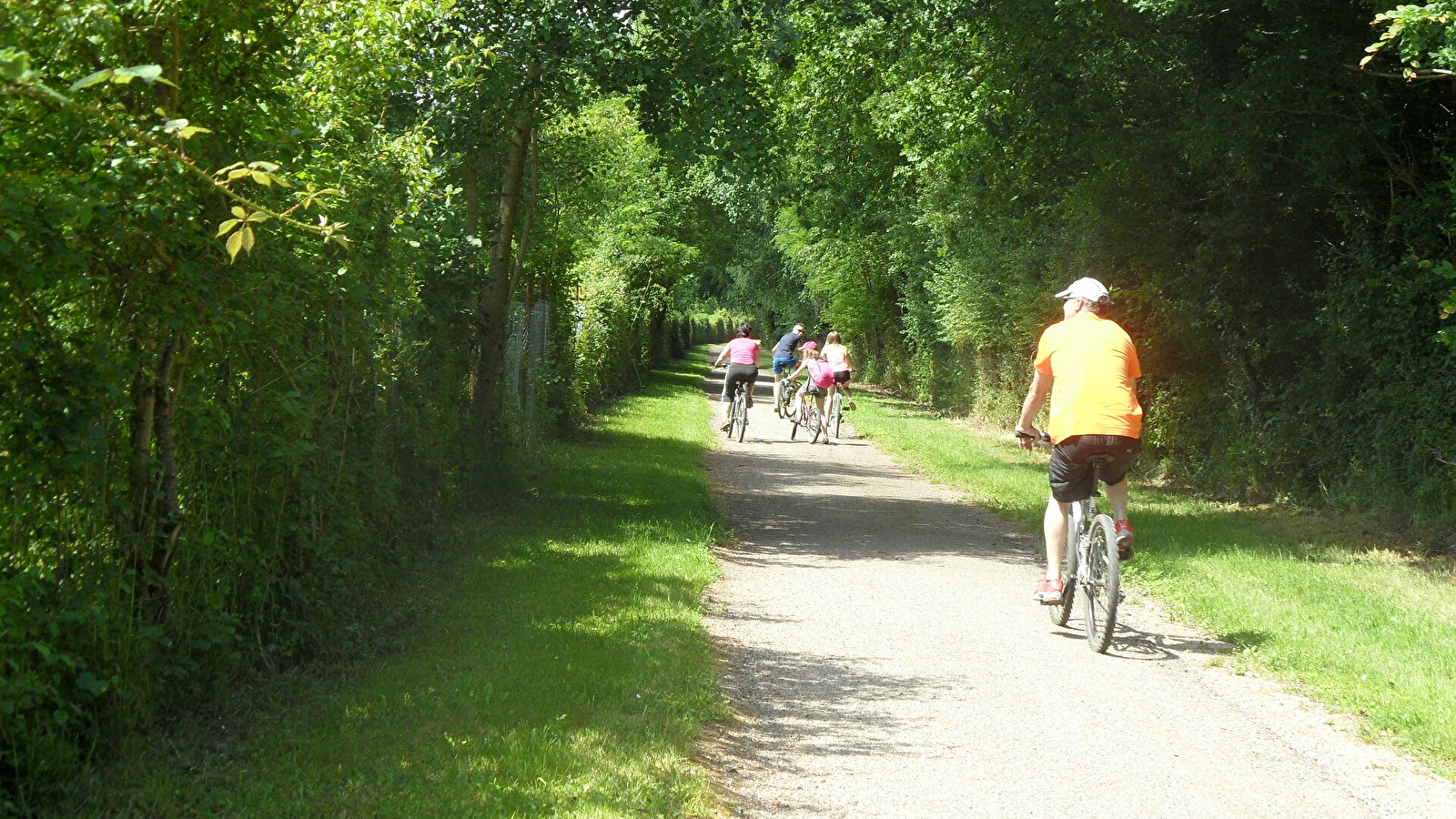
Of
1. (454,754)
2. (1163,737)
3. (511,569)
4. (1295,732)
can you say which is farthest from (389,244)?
(1295,732)

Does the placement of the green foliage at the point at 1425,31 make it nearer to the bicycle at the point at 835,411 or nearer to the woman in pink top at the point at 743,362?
the woman in pink top at the point at 743,362

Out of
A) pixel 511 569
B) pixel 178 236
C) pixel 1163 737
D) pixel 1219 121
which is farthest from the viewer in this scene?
pixel 1219 121

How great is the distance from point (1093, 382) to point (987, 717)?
7.94 feet

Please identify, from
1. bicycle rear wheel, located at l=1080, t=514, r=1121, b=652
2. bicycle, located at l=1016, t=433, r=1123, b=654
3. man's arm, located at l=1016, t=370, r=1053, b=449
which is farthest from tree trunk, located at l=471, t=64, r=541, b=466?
bicycle rear wheel, located at l=1080, t=514, r=1121, b=652

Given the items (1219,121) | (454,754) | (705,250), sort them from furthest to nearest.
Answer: (705,250)
(1219,121)
(454,754)

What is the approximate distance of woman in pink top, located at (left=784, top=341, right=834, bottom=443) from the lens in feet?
74.3

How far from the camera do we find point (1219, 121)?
13.2m

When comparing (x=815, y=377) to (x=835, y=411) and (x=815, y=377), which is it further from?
(x=835, y=411)

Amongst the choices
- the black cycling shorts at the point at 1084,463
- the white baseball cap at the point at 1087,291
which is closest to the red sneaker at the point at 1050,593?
the black cycling shorts at the point at 1084,463

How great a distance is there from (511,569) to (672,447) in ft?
34.9

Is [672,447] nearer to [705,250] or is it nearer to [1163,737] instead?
[1163,737]

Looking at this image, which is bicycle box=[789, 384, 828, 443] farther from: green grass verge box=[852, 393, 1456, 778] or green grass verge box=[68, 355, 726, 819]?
green grass verge box=[68, 355, 726, 819]

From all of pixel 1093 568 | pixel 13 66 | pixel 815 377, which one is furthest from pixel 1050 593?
pixel 815 377

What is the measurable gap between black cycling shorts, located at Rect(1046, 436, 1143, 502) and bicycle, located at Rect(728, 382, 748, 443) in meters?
15.0
